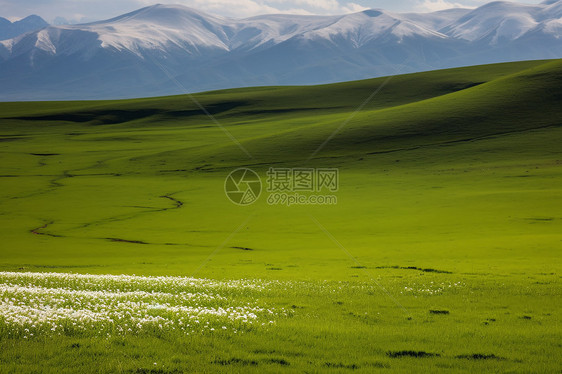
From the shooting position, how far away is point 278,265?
30.2 meters

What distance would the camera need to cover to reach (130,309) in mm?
14156

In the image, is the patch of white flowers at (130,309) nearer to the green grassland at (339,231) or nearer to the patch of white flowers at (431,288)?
the green grassland at (339,231)

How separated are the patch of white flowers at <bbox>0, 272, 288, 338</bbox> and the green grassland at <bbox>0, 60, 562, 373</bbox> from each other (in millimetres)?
624

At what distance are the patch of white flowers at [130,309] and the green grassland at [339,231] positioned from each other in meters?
0.62

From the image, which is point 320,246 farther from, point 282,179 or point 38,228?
point 282,179

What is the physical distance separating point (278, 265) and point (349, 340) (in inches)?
712

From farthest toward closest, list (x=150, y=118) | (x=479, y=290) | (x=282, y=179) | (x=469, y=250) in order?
(x=150, y=118) → (x=282, y=179) → (x=469, y=250) → (x=479, y=290)

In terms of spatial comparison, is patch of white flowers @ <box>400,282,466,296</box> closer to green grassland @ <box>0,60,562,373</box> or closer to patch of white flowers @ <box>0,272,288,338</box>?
green grassland @ <box>0,60,562,373</box>

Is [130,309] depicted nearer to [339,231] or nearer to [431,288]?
[431,288]

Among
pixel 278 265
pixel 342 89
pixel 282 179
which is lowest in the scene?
pixel 278 265

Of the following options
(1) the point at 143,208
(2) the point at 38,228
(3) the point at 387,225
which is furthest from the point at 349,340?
(1) the point at 143,208

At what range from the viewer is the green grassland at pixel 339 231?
1139cm

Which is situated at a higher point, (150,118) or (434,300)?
(150,118)

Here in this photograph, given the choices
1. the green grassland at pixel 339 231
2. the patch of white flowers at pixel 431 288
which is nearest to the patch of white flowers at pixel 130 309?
the green grassland at pixel 339 231
